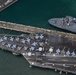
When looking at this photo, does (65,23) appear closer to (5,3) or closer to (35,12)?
(35,12)

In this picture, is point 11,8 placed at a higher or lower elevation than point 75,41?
higher

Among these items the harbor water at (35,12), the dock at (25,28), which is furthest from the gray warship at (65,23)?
the dock at (25,28)

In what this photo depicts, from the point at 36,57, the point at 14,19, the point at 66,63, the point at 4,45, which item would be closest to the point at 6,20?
the point at 14,19

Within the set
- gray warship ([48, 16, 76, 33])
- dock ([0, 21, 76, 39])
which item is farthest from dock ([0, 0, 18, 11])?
gray warship ([48, 16, 76, 33])

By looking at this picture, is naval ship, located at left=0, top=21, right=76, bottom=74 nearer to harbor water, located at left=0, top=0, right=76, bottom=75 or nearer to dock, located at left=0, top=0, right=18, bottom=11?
harbor water, located at left=0, top=0, right=76, bottom=75

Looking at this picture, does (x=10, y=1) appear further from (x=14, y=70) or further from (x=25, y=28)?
(x=14, y=70)
